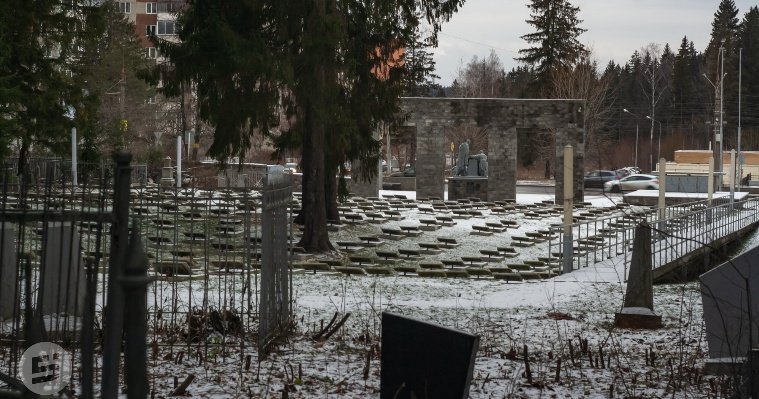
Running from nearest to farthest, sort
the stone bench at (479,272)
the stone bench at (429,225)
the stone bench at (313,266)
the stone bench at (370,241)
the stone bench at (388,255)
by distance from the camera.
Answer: the stone bench at (313,266)
the stone bench at (479,272)
the stone bench at (388,255)
the stone bench at (370,241)
the stone bench at (429,225)

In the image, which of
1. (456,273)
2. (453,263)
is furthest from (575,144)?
(456,273)

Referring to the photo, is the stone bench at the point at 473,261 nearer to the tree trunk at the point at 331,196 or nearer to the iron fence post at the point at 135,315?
the tree trunk at the point at 331,196

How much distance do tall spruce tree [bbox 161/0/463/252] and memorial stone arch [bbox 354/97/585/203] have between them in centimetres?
2092

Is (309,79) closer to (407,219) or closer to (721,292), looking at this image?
(407,219)

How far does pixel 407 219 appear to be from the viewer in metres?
35.0

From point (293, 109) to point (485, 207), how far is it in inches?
675

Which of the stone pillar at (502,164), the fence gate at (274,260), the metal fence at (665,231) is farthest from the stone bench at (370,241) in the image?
the stone pillar at (502,164)

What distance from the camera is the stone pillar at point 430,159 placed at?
48.9 metres

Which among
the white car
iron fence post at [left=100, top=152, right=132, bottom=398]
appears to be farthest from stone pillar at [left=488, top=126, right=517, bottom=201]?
iron fence post at [left=100, top=152, right=132, bottom=398]

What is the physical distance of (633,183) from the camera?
5872cm

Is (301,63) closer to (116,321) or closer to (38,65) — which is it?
(38,65)

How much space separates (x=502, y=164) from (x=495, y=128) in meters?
1.80

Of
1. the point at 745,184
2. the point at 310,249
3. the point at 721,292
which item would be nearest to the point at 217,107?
the point at 310,249

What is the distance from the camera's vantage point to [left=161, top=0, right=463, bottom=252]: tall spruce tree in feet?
77.4
